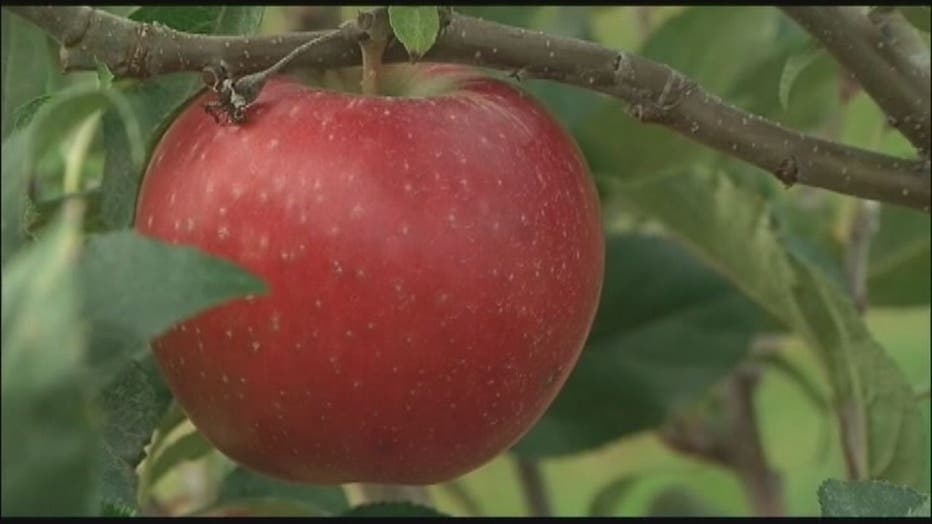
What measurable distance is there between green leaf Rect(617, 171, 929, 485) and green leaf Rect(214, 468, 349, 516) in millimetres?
233

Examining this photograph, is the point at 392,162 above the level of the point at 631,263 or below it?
above

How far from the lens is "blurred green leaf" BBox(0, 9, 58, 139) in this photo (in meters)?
0.82

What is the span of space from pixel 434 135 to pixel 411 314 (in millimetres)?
67

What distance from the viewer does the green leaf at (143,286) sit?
0.41 m

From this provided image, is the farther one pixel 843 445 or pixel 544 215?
pixel 843 445

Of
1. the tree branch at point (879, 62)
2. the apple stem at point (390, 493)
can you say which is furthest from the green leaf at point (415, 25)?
the apple stem at point (390, 493)

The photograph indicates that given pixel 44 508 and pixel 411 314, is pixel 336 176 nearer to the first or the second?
pixel 411 314

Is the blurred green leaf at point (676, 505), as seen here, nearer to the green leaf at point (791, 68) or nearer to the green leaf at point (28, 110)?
the green leaf at point (791, 68)

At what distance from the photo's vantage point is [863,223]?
1.05m

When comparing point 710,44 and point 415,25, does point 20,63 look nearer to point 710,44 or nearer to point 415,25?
point 415,25

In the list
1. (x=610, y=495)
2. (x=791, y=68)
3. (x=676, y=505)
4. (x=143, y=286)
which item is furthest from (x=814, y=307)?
(x=143, y=286)

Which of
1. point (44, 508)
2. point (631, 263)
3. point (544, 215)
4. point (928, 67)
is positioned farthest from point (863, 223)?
point (44, 508)

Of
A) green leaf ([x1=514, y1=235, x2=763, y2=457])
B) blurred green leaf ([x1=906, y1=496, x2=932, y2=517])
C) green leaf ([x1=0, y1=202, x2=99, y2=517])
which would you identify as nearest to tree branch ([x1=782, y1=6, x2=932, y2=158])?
blurred green leaf ([x1=906, y1=496, x2=932, y2=517])

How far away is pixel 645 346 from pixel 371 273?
55cm
